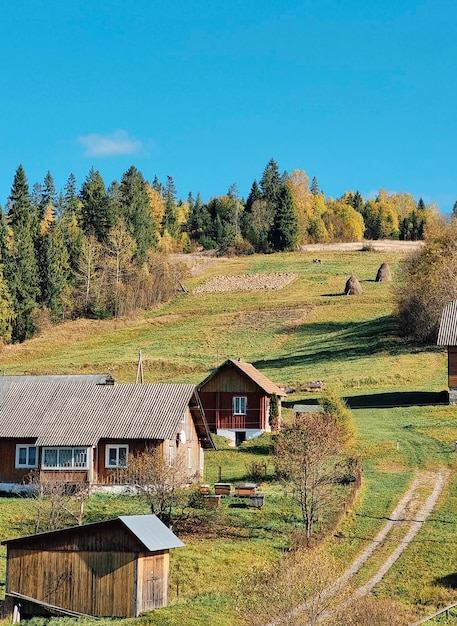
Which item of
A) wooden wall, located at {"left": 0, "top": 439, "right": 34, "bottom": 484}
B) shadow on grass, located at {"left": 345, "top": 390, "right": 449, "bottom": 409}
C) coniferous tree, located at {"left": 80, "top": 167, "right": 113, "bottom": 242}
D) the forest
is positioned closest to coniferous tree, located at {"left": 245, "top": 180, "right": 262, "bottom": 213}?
the forest

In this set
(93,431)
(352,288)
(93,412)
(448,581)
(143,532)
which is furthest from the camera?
(352,288)

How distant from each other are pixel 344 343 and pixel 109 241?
133ft

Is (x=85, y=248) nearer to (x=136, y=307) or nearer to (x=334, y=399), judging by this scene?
(x=136, y=307)

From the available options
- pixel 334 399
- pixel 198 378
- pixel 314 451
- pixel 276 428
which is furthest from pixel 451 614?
pixel 198 378

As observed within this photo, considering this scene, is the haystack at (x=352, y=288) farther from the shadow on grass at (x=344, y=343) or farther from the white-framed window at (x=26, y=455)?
the white-framed window at (x=26, y=455)

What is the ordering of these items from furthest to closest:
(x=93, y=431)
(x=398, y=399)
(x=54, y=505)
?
(x=398, y=399), (x=93, y=431), (x=54, y=505)

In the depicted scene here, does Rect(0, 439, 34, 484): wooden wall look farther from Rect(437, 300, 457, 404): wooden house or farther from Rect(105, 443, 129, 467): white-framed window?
Rect(437, 300, 457, 404): wooden house

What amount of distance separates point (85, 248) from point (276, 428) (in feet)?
188

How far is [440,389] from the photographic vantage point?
220ft

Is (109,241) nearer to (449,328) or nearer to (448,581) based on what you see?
(449,328)

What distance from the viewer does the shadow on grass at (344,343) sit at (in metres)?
81.1

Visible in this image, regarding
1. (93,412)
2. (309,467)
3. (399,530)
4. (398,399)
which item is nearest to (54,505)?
(93,412)

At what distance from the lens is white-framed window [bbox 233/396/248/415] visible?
198 feet

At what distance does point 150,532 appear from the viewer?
1235 inches
